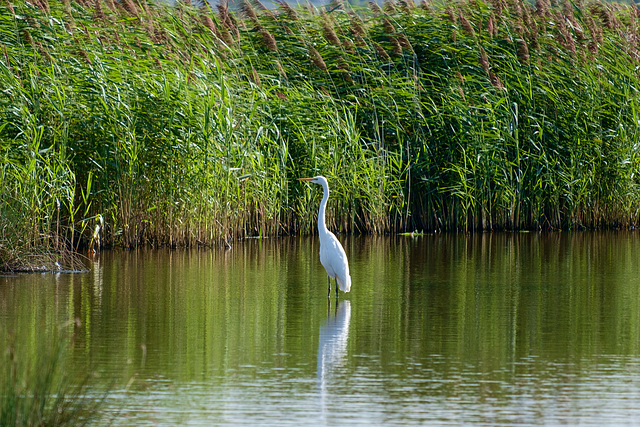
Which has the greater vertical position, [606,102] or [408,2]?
[408,2]

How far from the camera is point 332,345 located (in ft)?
23.5

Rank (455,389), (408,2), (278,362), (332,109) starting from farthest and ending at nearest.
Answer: (408,2), (332,109), (278,362), (455,389)

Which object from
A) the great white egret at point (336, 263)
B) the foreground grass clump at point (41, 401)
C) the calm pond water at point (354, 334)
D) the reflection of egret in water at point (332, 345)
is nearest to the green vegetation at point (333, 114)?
the calm pond water at point (354, 334)

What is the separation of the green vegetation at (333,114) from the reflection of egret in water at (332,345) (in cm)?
456

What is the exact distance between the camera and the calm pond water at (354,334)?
553 cm

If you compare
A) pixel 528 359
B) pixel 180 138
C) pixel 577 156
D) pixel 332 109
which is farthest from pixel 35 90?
pixel 577 156

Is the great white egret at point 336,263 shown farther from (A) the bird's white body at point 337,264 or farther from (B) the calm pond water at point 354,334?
(B) the calm pond water at point 354,334

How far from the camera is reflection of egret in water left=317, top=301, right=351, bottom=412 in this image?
6.21m

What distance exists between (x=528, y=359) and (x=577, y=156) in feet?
→ 29.7

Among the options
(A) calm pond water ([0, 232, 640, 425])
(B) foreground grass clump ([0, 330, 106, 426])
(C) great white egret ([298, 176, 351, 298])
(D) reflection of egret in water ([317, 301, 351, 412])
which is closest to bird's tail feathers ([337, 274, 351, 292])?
(C) great white egret ([298, 176, 351, 298])

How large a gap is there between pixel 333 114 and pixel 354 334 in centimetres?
751

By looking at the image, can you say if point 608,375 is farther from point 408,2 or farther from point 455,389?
point 408,2

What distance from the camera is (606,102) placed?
15352 millimetres

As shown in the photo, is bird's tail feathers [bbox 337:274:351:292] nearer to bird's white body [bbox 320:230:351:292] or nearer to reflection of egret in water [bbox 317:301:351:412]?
bird's white body [bbox 320:230:351:292]
